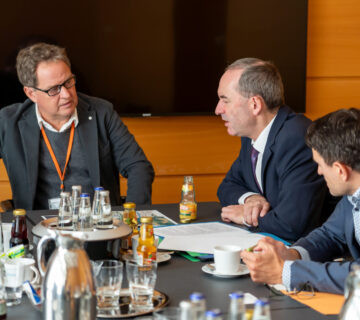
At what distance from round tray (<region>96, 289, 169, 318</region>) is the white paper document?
0.46m

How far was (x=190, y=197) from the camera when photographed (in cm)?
267

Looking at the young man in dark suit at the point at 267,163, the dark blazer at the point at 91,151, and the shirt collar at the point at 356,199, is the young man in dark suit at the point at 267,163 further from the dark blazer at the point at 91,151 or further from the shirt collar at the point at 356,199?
the dark blazer at the point at 91,151

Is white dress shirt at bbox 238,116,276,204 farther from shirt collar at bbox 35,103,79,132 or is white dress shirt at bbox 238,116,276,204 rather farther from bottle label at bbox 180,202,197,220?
shirt collar at bbox 35,103,79,132

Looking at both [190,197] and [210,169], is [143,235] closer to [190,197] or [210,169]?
[190,197]

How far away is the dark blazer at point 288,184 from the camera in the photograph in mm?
2447

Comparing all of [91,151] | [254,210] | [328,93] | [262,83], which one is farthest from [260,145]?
[328,93]

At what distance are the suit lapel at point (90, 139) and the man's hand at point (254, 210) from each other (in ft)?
3.35

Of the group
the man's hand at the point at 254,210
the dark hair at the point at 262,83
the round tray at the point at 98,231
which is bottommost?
the man's hand at the point at 254,210

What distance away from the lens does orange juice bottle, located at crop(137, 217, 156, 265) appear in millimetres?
1897

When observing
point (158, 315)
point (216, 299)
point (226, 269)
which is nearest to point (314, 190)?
point (226, 269)

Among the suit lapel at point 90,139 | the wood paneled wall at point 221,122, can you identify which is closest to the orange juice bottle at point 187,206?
the suit lapel at point 90,139

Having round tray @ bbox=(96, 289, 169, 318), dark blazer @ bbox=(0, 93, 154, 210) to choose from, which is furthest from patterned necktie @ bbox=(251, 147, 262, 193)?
round tray @ bbox=(96, 289, 169, 318)

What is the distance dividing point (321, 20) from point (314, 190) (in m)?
2.34

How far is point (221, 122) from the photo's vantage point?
457 cm
